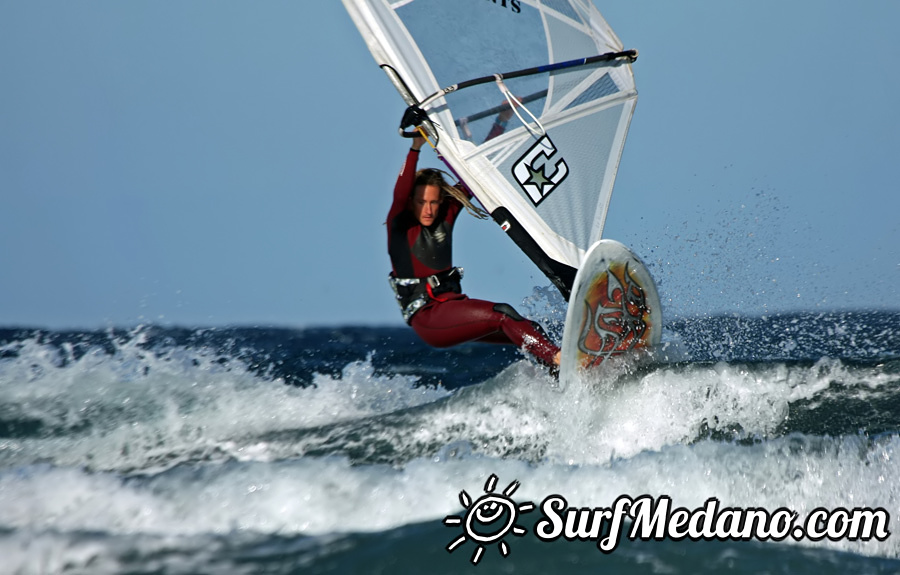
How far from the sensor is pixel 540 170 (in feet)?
13.9

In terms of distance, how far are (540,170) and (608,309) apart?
94 cm

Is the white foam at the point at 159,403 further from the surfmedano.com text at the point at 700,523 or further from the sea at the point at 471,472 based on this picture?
the surfmedano.com text at the point at 700,523

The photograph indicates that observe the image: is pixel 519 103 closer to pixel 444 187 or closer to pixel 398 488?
pixel 444 187

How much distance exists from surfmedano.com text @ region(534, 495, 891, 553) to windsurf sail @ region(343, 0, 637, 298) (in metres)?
1.44

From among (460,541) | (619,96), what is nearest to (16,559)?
(460,541)

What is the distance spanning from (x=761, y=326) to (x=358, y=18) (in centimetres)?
516

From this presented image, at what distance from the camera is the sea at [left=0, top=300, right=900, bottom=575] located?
269 cm

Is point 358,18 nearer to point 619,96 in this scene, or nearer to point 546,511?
point 619,96

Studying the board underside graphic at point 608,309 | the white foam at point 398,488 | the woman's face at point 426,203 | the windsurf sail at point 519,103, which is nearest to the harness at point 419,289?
the woman's face at point 426,203

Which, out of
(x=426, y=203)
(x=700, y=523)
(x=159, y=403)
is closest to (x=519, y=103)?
(x=426, y=203)

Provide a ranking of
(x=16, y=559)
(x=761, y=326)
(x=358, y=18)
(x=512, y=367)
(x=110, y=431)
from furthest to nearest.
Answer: (x=761, y=326), (x=512, y=367), (x=110, y=431), (x=358, y=18), (x=16, y=559)

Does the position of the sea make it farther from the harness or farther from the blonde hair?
the blonde hair

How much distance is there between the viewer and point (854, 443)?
130 inches

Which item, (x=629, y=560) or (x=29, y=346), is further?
(x=29, y=346)
